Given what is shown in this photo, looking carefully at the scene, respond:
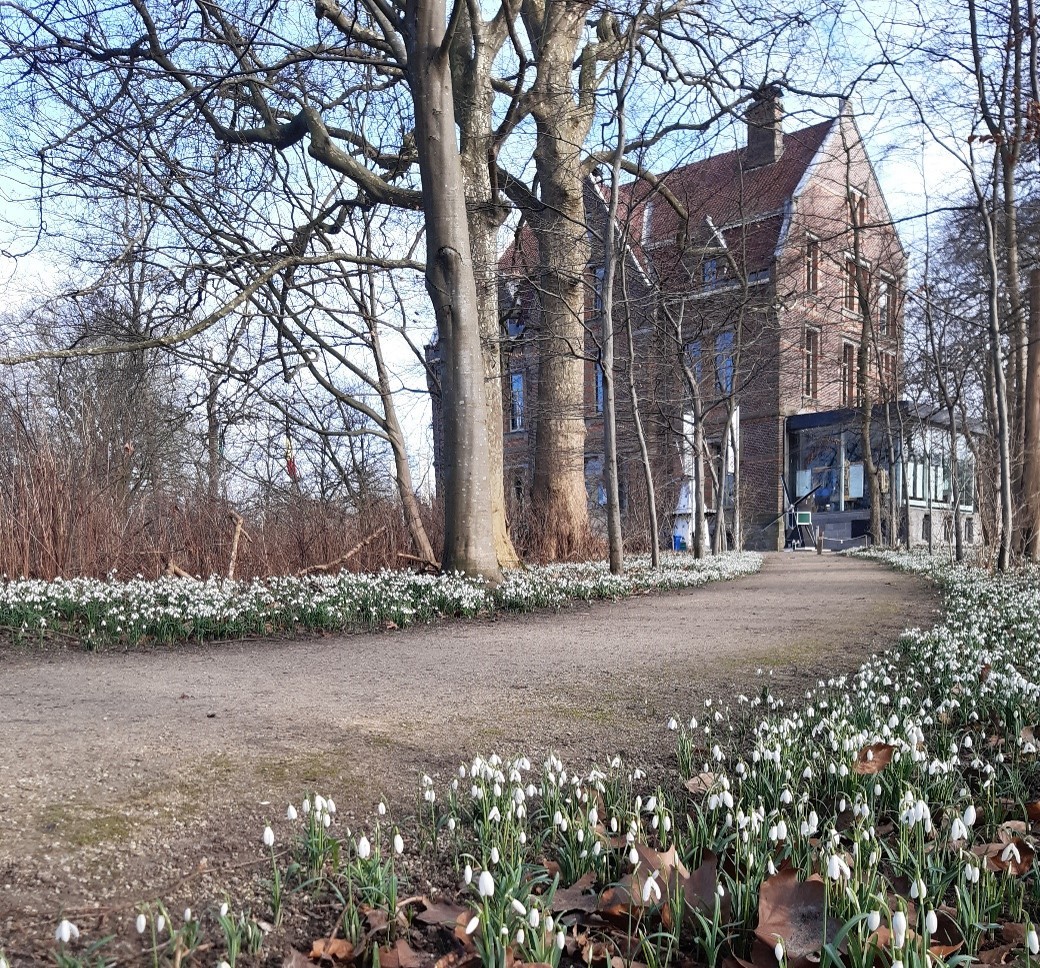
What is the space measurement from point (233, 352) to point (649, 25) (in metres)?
7.52

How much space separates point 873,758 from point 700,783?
1.94ft

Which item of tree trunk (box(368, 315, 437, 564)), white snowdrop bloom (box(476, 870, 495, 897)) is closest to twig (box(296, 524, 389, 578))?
tree trunk (box(368, 315, 437, 564))

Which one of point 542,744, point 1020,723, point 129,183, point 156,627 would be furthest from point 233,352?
point 1020,723

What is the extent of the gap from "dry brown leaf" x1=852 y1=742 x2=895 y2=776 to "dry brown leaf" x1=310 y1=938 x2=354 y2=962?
170cm

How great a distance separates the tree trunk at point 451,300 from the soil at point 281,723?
88.7 inches

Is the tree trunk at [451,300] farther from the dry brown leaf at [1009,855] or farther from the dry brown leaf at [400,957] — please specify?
the dry brown leaf at [400,957]

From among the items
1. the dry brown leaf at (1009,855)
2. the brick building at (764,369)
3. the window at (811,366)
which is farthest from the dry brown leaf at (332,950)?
the window at (811,366)

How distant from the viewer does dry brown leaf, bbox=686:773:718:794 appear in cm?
283

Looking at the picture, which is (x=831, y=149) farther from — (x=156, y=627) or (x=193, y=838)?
(x=193, y=838)

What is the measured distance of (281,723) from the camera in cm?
366

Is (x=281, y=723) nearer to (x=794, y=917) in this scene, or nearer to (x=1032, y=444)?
(x=794, y=917)

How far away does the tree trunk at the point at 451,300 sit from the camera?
9.80 meters

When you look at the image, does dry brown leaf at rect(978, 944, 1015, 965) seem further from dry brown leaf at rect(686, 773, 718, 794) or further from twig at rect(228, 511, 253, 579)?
twig at rect(228, 511, 253, 579)

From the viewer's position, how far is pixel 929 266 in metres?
17.7
